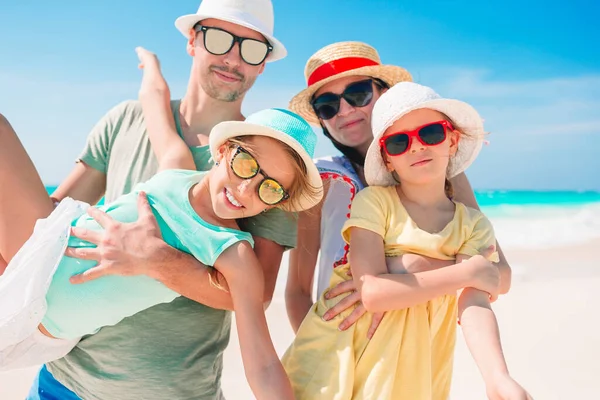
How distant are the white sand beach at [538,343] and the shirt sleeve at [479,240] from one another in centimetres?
352

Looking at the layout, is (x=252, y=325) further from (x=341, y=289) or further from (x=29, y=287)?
(x=29, y=287)

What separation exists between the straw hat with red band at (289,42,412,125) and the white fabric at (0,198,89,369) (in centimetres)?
172

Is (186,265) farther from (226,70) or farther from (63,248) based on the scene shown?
(226,70)

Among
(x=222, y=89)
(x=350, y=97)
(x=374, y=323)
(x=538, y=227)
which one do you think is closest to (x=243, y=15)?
(x=222, y=89)

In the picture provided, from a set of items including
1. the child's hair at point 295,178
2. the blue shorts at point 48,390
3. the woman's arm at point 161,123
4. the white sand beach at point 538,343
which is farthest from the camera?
the white sand beach at point 538,343

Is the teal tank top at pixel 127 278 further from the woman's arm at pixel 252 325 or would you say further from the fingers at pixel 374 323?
the fingers at pixel 374 323

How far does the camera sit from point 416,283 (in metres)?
2.31

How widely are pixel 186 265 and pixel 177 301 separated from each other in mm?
437

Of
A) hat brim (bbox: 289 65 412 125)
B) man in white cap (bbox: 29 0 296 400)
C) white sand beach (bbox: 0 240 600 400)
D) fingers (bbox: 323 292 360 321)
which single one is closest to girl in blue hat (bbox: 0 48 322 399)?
man in white cap (bbox: 29 0 296 400)

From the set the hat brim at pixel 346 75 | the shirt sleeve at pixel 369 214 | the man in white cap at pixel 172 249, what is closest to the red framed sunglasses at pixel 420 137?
the shirt sleeve at pixel 369 214

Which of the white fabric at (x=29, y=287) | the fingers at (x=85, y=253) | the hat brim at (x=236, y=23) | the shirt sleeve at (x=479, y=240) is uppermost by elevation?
the hat brim at (x=236, y=23)

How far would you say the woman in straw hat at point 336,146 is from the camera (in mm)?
3189

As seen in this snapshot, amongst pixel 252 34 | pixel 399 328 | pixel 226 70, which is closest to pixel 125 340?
pixel 399 328

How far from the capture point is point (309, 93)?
349cm
